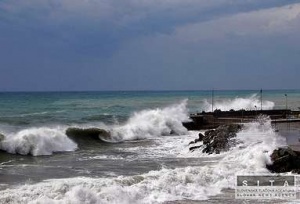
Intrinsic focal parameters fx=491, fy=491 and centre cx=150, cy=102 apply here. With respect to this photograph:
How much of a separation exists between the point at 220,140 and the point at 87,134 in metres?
11.8

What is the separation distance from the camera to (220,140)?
22.8 meters

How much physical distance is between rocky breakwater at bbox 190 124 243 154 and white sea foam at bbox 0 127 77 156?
729 cm

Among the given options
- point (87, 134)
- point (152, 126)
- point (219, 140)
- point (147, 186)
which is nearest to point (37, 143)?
point (87, 134)

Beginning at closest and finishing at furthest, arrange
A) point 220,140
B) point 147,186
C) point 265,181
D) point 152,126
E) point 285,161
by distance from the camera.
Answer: point 147,186
point 265,181
point 285,161
point 220,140
point 152,126

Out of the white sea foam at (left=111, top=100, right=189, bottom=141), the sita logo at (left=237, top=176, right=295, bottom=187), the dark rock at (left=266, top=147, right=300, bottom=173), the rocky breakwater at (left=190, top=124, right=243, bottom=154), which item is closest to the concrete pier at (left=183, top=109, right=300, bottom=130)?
the white sea foam at (left=111, top=100, right=189, bottom=141)

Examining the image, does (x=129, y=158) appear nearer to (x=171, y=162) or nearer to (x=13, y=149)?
(x=171, y=162)

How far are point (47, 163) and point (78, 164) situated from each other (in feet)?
4.98

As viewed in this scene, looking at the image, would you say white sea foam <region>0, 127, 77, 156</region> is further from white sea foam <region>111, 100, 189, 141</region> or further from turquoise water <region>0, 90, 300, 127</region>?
turquoise water <region>0, 90, 300, 127</region>

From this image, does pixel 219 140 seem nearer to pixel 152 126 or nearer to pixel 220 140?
pixel 220 140

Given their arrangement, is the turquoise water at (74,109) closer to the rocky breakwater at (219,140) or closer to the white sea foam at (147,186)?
the rocky breakwater at (219,140)

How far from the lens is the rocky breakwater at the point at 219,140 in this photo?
22216mm

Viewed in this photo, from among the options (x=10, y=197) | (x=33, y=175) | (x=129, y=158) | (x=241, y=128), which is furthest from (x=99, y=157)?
(x=10, y=197)

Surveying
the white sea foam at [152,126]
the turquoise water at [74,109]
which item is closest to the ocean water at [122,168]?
the white sea foam at [152,126]

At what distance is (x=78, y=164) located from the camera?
20156 mm
